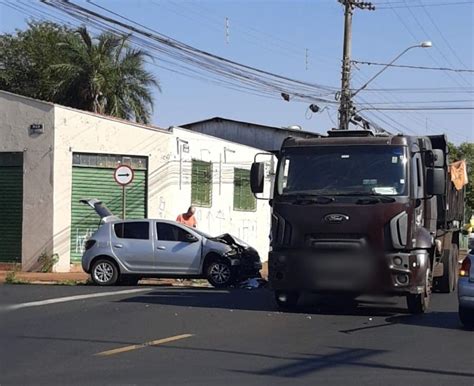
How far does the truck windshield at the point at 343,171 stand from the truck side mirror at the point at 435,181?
0.53m

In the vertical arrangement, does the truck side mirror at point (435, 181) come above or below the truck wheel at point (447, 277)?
above

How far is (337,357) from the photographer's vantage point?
9.19 metres

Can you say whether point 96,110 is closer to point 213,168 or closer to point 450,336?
point 213,168

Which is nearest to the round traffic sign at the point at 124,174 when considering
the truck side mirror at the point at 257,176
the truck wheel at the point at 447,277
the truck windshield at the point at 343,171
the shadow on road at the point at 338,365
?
the truck side mirror at the point at 257,176

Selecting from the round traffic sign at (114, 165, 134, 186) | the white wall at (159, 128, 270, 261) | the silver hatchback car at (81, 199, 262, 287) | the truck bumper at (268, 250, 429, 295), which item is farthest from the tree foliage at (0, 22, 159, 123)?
the truck bumper at (268, 250, 429, 295)

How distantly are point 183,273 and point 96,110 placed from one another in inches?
781

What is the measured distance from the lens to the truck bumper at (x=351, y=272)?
12250 mm

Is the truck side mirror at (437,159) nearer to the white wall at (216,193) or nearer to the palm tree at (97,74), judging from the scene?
the white wall at (216,193)

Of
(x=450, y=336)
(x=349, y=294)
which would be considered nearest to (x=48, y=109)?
(x=349, y=294)

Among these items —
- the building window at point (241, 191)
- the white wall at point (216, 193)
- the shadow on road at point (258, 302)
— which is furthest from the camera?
the building window at point (241, 191)

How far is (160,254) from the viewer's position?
18.5 meters

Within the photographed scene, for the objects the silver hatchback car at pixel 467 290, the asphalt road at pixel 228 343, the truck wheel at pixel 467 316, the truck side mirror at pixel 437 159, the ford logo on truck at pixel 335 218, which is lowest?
the asphalt road at pixel 228 343

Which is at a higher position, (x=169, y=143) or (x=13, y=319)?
(x=169, y=143)

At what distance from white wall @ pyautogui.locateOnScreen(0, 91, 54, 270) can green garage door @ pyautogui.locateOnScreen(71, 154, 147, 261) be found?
32.2 inches
